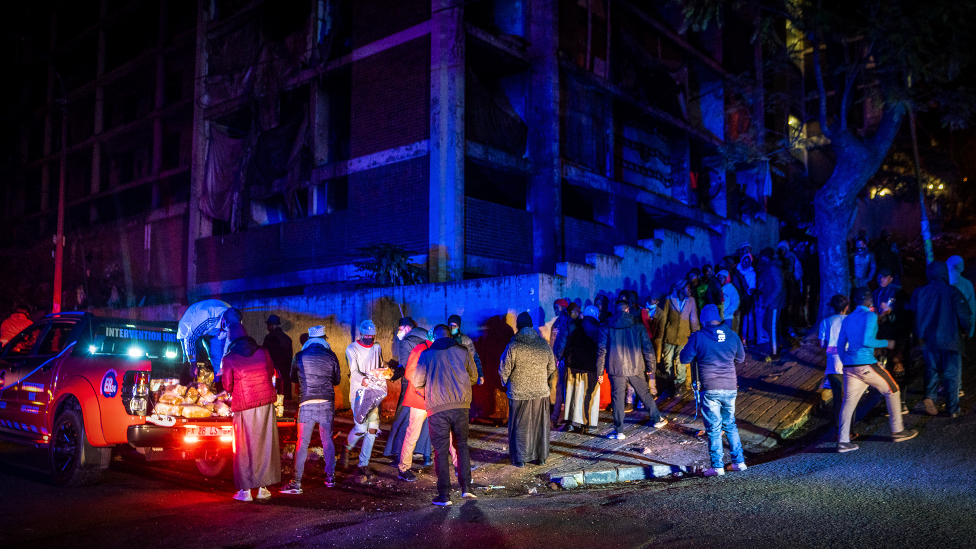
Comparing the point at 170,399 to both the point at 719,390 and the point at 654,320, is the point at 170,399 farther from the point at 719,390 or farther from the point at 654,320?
the point at 654,320

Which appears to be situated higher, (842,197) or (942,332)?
(842,197)

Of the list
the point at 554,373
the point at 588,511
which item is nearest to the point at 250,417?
the point at 588,511

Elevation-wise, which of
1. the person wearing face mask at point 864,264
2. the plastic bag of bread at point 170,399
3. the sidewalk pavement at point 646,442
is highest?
the person wearing face mask at point 864,264

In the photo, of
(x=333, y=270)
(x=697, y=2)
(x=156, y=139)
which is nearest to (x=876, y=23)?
(x=697, y=2)

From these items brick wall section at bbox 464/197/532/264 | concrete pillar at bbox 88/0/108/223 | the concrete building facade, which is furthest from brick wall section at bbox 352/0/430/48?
concrete pillar at bbox 88/0/108/223

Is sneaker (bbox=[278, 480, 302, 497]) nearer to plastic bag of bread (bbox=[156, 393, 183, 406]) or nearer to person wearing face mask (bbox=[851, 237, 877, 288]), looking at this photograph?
plastic bag of bread (bbox=[156, 393, 183, 406])

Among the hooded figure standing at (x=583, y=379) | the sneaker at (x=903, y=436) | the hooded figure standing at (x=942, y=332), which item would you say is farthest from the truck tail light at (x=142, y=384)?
the hooded figure standing at (x=942, y=332)

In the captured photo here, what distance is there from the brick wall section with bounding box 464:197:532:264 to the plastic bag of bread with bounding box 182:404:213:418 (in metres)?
9.22

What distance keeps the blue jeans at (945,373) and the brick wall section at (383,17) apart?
13.0m

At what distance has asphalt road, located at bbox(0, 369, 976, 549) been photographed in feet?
Answer: 18.1

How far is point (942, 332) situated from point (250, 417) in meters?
8.47

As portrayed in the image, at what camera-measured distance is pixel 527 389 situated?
868cm

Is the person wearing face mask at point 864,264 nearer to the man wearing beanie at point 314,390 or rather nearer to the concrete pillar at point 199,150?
the man wearing beanie at point 314,390

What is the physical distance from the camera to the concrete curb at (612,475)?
806 centimetres
